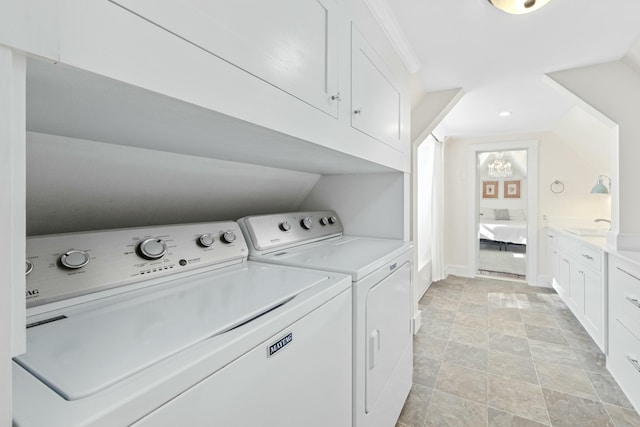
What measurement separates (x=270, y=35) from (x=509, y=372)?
2607 millimetres

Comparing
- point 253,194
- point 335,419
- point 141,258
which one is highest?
point 253,194

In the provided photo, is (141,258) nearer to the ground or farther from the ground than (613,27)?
nearer to the ground

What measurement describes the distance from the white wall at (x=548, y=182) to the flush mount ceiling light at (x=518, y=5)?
2.48 metres

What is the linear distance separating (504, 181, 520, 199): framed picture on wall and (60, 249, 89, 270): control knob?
30.2 feet

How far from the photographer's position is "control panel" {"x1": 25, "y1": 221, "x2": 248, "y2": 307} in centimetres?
76

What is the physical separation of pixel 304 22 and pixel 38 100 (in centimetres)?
71

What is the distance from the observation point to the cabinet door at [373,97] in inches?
49.3

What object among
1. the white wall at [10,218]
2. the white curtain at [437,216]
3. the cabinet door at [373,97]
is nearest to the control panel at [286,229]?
the cabinet door at [373,97]

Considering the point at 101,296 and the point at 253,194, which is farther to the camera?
the point at 253,194

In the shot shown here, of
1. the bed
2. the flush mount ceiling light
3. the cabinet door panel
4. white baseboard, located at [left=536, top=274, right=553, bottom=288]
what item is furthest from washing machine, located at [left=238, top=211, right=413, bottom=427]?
the bed

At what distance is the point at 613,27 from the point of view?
1749 mm

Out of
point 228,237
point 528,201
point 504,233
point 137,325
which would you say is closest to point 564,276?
point 528,201

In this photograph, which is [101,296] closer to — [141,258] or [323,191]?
[141,258]

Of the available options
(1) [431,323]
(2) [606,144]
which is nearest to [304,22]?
(1) [431,323]
